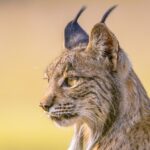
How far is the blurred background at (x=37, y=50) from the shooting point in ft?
51.6

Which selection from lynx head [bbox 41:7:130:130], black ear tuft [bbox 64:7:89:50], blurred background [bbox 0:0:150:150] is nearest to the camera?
lynx head [bbox 41:7:130:130]

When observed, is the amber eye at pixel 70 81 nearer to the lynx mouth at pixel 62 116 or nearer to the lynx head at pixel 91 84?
the lynx head at pixel 91 84

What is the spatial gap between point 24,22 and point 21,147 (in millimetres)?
8492

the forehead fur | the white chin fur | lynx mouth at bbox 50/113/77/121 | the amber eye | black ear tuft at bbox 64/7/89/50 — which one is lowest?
the white chin fur

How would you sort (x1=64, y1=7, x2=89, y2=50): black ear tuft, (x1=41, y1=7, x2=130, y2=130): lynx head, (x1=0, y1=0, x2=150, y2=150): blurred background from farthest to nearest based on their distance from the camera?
1. (x1=0, y1=0, x2=150, y2=150): blurred background
2. (x1=64, y1=7, x2=89, y2=50): black ear tuft
3. (x1=41, y1=7, x2=130, y2=130): lynx head

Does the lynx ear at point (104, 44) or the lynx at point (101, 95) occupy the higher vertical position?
the lynx ear at point (104, 44)

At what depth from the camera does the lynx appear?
7.86 meters

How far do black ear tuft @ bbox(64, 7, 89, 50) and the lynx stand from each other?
0.98 feet

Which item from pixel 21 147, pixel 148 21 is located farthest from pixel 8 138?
pixel 148 21

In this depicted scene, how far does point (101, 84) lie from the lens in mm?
7844

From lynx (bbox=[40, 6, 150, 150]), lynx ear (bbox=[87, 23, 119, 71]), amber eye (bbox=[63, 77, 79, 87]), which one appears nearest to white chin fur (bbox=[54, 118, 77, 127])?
lynx (bbox=[40, 6, 150, 150])

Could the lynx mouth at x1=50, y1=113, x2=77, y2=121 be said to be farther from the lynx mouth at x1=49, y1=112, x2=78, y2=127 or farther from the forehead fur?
the forehead fur

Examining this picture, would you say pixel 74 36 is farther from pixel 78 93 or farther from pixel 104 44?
pixel 78 93

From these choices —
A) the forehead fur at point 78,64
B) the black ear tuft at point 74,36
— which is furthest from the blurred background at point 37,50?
the forehead fur at point 78,64
